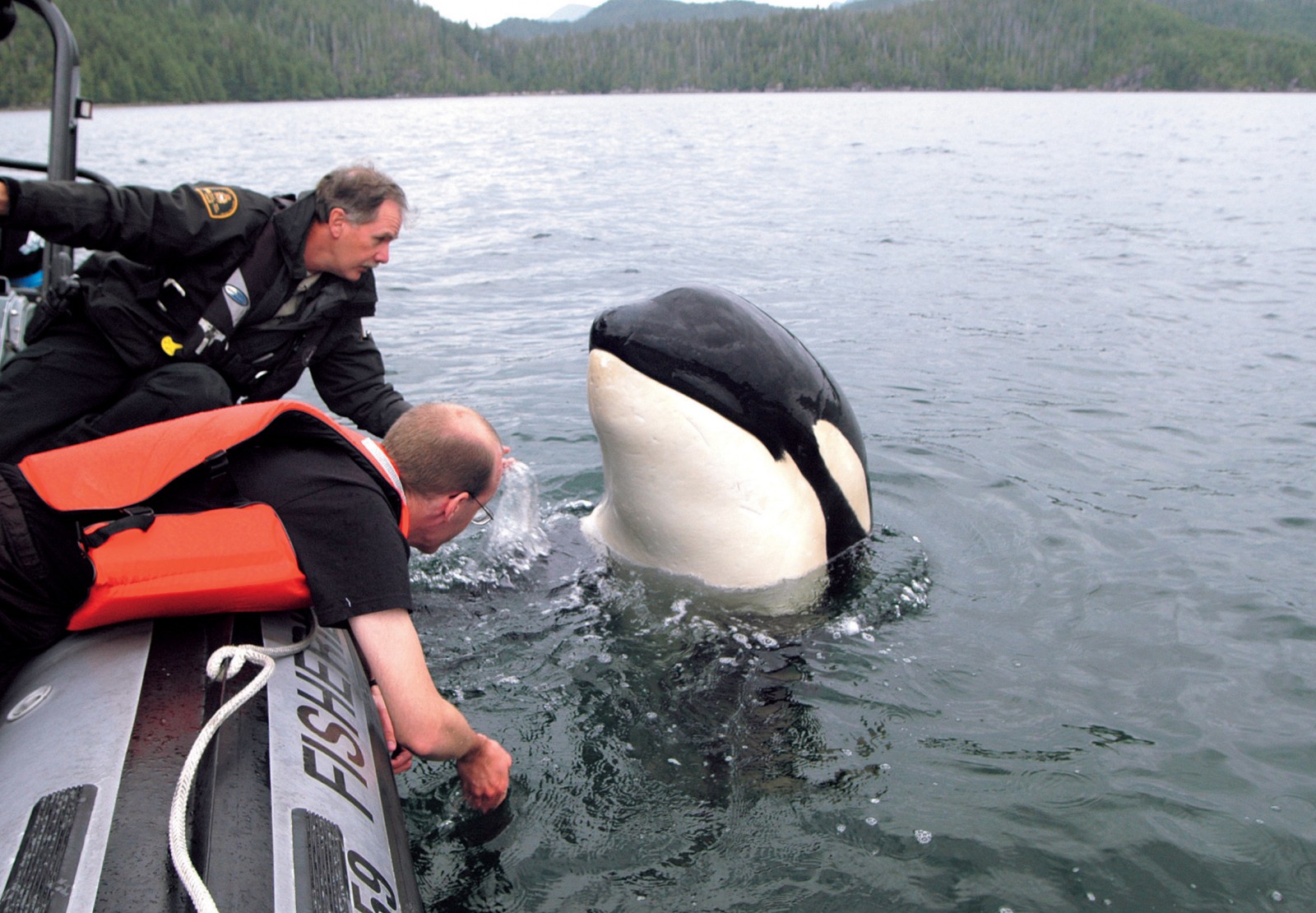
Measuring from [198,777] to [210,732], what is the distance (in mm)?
112

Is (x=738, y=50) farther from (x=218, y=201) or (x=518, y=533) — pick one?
(x=218, y=201)

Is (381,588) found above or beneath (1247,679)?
above

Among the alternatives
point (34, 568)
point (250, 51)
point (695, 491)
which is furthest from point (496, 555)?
point (250, 51)

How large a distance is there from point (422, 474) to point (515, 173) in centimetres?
2788

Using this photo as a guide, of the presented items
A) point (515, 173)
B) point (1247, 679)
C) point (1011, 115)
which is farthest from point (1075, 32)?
point (1247, 679)

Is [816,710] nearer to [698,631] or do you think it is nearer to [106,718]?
[698,631]

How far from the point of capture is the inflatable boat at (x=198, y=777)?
215 centimetres

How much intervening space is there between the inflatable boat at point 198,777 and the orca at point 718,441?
1.58 m

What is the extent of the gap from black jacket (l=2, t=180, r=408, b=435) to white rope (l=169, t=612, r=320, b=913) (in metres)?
1.86

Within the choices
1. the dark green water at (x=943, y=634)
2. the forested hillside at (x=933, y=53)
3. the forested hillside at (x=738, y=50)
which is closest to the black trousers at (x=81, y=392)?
the dark green water at (x=943, y=634)

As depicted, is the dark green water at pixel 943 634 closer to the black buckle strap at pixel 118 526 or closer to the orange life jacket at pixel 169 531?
the orange life jacket at pixel 169 531

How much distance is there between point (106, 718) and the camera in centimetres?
248

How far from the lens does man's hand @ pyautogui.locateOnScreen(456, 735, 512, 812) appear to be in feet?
10.5

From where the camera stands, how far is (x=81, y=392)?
420 centimetres
